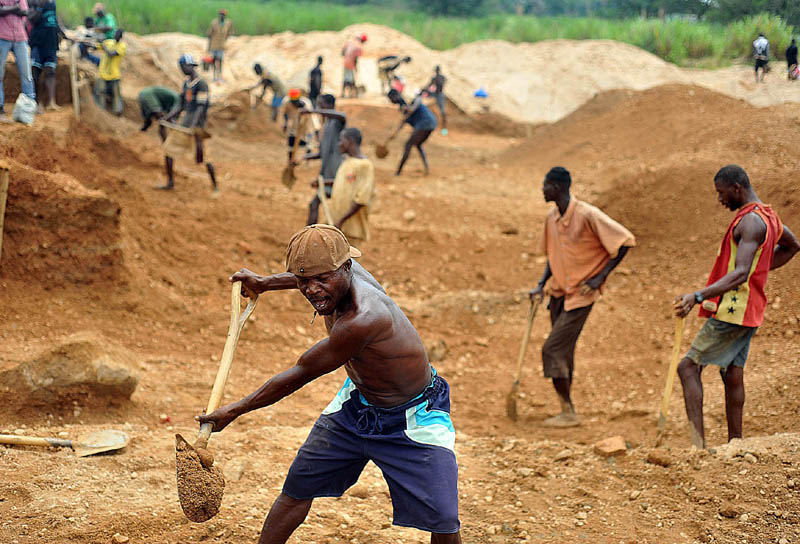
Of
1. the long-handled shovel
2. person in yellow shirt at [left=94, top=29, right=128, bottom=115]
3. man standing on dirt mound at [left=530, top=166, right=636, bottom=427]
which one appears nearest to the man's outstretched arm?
the long-handled shovel

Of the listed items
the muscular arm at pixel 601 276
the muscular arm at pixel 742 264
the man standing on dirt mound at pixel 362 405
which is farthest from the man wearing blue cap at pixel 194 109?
the man standing on dirt mound at pixel 362 405

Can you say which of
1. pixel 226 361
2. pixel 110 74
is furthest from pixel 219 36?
pixel 226 361

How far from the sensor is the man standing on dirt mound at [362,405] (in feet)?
8.25

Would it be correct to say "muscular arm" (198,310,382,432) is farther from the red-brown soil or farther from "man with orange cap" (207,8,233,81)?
"man with orange cap" (207,8,233,81)

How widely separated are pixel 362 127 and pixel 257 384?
14152mm

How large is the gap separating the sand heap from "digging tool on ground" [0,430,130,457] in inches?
684


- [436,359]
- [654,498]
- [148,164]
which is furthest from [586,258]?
[148,164]

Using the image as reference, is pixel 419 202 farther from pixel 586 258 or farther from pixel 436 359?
pixel 586 258

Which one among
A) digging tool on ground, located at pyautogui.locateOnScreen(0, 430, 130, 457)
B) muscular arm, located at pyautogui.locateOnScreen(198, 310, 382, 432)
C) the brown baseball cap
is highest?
the brown baseball cap

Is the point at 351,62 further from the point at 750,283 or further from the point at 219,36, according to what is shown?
the point at 750,283

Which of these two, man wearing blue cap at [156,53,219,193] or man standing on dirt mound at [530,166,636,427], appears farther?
man wearing blue cap at [156,53,219,193]

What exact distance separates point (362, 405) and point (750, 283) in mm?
2630

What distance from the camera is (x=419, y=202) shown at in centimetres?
1088

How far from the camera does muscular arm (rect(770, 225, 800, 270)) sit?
14.6ft
